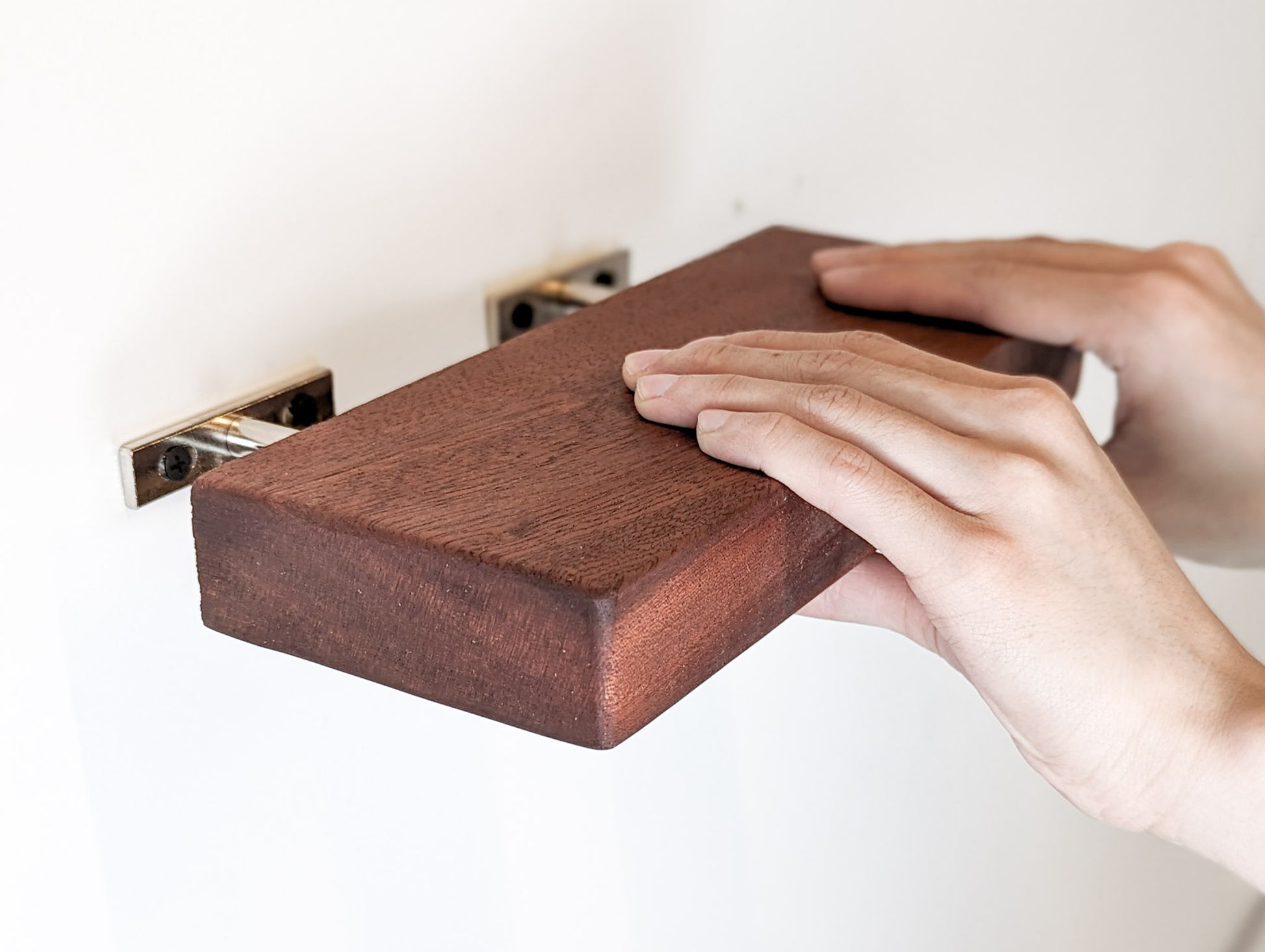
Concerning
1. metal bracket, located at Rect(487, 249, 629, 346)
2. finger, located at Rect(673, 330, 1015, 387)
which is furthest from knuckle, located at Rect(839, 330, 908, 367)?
metal bracket, located at Rect(487, 249, 629, 346)

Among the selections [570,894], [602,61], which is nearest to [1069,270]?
[602,61]

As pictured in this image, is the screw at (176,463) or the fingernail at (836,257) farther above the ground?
the fingernail at (836,257)

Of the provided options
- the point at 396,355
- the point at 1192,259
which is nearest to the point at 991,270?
the point at 1192,259

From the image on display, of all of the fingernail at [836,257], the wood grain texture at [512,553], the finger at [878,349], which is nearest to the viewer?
the wood grain texture at [512,553]

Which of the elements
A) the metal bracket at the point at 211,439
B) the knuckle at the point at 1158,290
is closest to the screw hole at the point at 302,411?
the metal bracket at the point at 211,439

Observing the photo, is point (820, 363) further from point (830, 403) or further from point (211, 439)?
point (211, 439)

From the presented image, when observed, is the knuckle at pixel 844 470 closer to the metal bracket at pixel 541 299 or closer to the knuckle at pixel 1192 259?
the metal bracket at pixel 541 299

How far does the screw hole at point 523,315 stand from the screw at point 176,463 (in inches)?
6.0

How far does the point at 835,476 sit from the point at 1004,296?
0.20m

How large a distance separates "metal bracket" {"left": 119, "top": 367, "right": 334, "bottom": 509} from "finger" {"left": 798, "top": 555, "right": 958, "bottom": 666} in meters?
0.19

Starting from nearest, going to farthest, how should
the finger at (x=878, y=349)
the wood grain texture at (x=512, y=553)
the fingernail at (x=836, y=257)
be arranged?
→ 1. the wood grain texture at (x=512, y=553)
2. the finger at (x=878, y=349)
3. the fingernail at (x=836, y=257)

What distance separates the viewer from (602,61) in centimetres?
49

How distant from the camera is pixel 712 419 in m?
0.33

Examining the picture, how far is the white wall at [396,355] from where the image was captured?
13.1 inches
